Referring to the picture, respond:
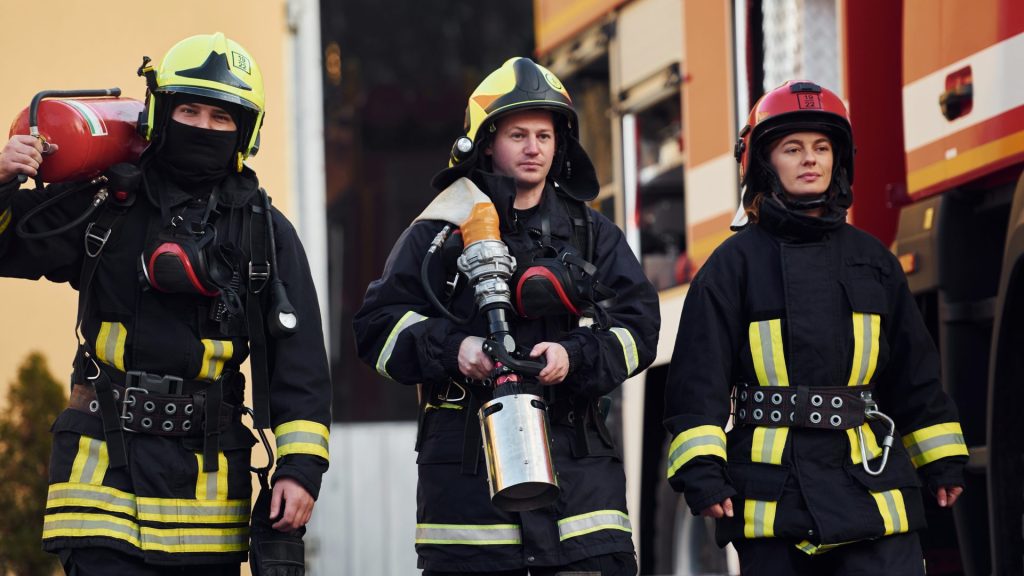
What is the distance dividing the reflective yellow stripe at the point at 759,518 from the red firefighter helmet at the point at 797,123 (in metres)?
0.87

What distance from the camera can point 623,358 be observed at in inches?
172

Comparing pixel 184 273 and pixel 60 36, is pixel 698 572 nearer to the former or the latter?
pixel 184 273

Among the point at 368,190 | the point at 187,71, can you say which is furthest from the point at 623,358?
the point at 368,190

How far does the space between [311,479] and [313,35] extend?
1132cm

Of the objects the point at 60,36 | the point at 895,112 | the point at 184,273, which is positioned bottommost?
the point at 184,273

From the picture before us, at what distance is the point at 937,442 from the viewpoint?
4.47 m

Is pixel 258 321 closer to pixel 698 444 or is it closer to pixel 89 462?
pixel 89 462

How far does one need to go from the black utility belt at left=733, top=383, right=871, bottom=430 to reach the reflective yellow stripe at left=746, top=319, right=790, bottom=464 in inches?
0.8

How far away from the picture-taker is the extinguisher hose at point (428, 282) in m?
4.39

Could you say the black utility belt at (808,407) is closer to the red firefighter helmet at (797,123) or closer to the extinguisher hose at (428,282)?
the red firefighter helmet at (797,123)

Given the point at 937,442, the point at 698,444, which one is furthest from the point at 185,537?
the point at 937,442

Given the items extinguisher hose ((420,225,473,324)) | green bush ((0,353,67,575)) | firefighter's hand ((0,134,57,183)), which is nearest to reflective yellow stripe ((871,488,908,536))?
extinguisher hose ((420,225,473,324))

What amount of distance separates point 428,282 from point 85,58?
10120mm

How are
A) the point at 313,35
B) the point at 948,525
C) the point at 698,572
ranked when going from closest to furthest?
the point at 948,525 < the point at 698,572 < the point at 313,35
